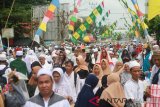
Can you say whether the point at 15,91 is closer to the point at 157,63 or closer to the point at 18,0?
the point at 157,63

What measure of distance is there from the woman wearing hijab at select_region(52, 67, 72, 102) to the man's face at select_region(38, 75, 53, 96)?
332 centimetres

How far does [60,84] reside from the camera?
8.62 meters

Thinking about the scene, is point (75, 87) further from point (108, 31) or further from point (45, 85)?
point (108, 31)

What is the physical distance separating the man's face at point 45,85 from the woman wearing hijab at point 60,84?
3.32 m

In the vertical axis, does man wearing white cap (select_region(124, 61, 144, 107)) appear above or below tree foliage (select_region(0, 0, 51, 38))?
below

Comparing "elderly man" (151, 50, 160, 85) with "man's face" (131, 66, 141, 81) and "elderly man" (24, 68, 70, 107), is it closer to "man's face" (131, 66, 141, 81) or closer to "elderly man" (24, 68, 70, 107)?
"man's face" (131, 66, 141, 81)

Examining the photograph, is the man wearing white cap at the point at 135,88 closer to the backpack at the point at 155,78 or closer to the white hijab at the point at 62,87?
the backpack at the point at 155,78

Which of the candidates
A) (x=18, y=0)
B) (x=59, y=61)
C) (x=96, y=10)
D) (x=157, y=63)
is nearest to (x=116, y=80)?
(x=157, y=63)

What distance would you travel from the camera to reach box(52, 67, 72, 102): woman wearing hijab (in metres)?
8.44

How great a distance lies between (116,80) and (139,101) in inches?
38.8

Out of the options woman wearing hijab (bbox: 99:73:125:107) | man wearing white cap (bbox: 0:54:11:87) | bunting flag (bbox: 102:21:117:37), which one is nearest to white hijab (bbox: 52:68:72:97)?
man wearing white cap (bbox: 0:54:11:87)

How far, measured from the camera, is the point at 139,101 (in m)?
7.43

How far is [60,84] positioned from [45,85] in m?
3.66

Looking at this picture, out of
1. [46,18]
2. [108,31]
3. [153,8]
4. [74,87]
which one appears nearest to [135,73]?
[74,87]
